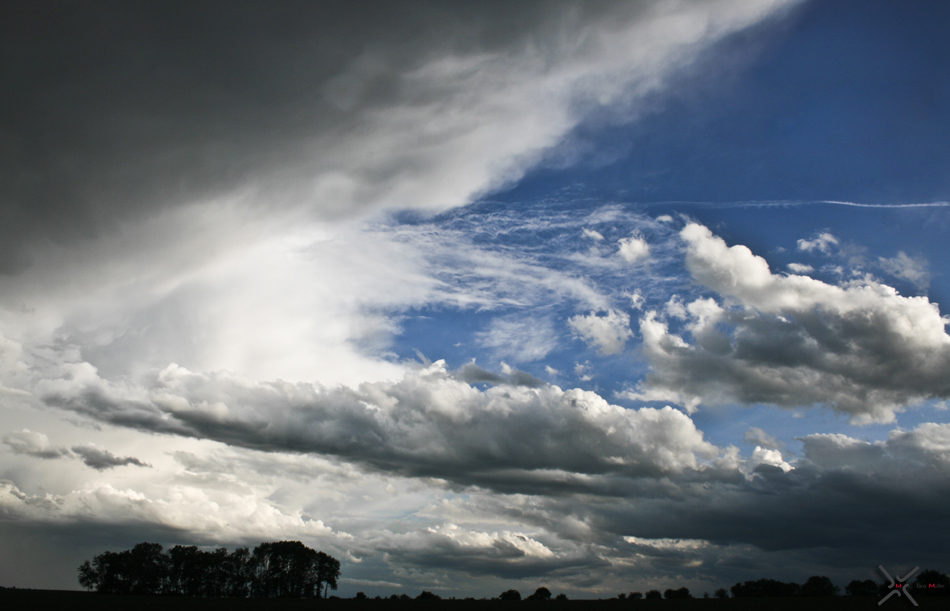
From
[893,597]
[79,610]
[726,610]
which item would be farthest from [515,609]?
[79,610]

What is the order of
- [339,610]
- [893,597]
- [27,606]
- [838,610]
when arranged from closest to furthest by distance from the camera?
[838,610], [27,606], [893,597], [339,610]

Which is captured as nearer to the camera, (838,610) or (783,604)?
(838,610)

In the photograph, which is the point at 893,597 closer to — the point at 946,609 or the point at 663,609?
the point at 946,609

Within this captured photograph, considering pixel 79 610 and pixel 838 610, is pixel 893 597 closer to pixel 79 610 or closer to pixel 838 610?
pixel 838 610

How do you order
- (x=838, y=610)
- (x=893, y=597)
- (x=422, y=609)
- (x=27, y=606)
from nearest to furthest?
(x=838, y=610), (x=27, y=606), (x=893, y=597), (x=422, y=609)

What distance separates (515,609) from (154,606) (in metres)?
80.3

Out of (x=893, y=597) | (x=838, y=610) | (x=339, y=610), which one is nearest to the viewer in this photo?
(x=838, y=610)

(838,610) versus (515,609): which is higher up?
(838,610)

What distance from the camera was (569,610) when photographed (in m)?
132

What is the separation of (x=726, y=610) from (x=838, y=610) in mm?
18130

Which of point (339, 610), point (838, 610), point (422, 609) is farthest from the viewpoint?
point (422, 609)

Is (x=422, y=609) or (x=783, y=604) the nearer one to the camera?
(x=783, y=604)

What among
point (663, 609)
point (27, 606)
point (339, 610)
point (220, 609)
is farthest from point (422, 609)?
point (27, 606)

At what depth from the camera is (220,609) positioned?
11419 cm
